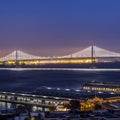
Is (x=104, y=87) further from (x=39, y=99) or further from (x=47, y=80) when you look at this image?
(x=47, y=80)

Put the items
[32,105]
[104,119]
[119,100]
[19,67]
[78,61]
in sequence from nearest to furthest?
[104,119]
[119,100]
[32,105]
[78,61]
[19,67]

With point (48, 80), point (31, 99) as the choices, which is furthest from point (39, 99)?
point (48, 80)

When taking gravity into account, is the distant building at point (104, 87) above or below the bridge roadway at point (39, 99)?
above

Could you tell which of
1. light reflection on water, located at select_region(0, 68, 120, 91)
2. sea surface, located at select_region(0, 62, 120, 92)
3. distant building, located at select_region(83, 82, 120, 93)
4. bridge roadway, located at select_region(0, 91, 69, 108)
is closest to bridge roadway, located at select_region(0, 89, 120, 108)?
bridge roadway, located at select_region(0, 91, 69, 108)

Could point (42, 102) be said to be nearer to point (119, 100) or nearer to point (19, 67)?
point (119, 100)

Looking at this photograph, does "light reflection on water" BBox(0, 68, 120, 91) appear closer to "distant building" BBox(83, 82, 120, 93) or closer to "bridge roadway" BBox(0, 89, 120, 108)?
"distant building" BBox(83, 82, 120, 93)

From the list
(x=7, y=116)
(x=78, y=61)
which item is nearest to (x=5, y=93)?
(x=7, y=116)

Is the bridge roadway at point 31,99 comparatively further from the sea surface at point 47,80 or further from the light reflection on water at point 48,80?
the light reflection on water at point 48,80

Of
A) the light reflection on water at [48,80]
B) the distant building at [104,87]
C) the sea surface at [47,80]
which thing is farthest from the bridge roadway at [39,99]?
the light reflection on water at [48,80]

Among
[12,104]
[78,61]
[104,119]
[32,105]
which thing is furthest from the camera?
[78,61]
